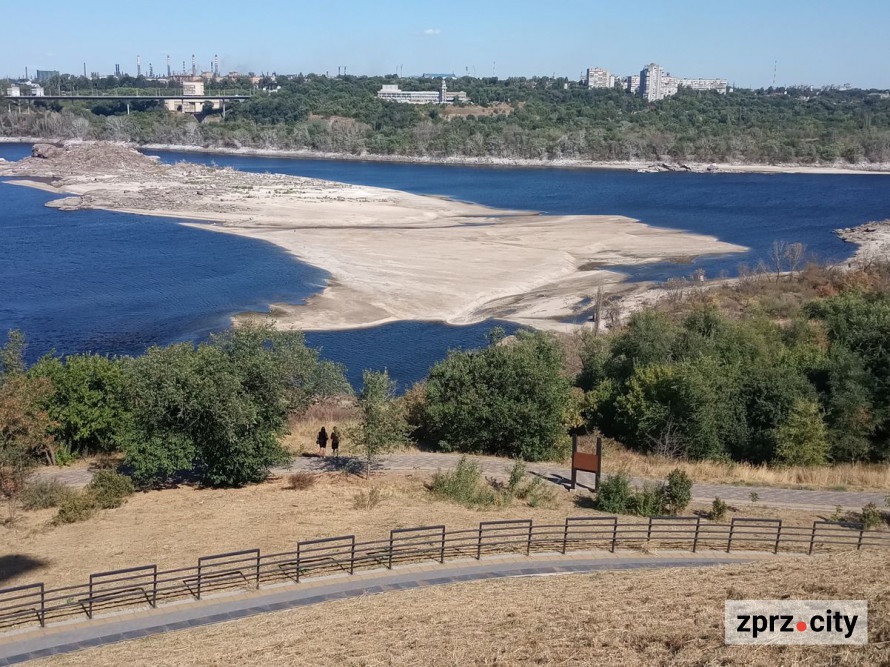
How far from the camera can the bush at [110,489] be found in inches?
850

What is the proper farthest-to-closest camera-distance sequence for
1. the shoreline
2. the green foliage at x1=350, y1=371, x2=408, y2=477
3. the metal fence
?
1. the shoreline
2. the green foliage at x1=350, y1=371, x2=408, y2=477
3. the metal fence

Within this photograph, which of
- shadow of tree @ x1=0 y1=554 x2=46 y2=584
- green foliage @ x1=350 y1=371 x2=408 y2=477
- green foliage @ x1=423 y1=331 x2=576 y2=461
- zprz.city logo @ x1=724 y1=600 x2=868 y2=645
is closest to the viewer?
zprz.city logo @ x1=724 y1=600 x2=868 y2=645

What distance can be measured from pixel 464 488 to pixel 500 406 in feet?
17.7

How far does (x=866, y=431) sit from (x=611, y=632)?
18.6 metres

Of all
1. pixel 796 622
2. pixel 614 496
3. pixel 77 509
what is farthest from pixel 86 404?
pixel 796 622

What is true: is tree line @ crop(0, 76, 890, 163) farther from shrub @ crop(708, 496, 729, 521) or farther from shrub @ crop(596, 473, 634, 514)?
shrub @ crop(708, 496, 729, 521)

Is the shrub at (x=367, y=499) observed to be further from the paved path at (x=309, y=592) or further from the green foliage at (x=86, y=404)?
the green foliage at (x=86, y=404)

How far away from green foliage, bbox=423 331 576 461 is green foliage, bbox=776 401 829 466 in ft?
20.9

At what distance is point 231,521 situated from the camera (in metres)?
20.5

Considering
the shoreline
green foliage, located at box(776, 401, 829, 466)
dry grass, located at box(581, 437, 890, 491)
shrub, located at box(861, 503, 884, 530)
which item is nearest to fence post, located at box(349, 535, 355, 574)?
dry grass, located at box(581, 437, 890, 491)

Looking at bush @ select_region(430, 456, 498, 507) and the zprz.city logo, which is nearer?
the zprz.city logo

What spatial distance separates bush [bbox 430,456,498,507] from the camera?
2206 centimetres

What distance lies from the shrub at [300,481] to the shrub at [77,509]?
469 cm

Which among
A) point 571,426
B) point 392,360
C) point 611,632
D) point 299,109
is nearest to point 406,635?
point 611,632
